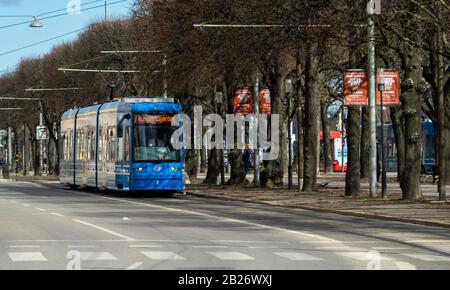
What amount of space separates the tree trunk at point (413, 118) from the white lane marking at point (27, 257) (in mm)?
19365

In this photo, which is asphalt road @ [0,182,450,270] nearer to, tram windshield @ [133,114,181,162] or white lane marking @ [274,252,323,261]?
white lane marking @ [274,252,323,261]

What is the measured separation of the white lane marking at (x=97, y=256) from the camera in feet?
55.3

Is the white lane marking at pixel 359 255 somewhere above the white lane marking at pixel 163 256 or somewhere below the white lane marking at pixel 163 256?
below

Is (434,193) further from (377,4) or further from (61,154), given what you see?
(61,154)

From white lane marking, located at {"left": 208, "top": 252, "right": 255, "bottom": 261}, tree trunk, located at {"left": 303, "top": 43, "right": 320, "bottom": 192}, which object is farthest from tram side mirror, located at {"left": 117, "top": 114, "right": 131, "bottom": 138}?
white lane marking, located at {"left": 208, "top": 252, "right": 255, "bottom": 261}

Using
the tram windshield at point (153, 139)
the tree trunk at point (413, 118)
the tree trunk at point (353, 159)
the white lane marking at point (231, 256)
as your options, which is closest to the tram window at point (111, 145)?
the tram windshield at point (153, 139)

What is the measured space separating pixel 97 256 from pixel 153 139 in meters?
23.7

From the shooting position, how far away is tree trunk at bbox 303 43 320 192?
139 ft

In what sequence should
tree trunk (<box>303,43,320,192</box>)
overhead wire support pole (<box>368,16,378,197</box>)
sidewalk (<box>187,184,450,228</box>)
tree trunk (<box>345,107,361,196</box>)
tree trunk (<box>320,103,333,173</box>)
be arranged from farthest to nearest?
tree trunk (<box>320,103,333,173</box>), tree trunk (<box>303,43,320,192</box>), tree trunk (<box>345,107,361,196</box>), overhead wire support pole (<box>368,16,378,197</box>), sidewalk (<box>187,184,450,228</box>)

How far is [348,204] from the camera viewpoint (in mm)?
34469

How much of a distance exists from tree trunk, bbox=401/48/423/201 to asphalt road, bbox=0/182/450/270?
4.51 meters

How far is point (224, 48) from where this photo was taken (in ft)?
139

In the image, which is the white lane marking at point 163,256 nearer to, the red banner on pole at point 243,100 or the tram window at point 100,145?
the tram window at point 100,145

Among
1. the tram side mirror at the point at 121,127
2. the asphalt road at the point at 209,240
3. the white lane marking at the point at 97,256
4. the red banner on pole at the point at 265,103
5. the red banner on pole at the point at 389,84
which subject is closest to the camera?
the asphalt road at the point at 209,240
